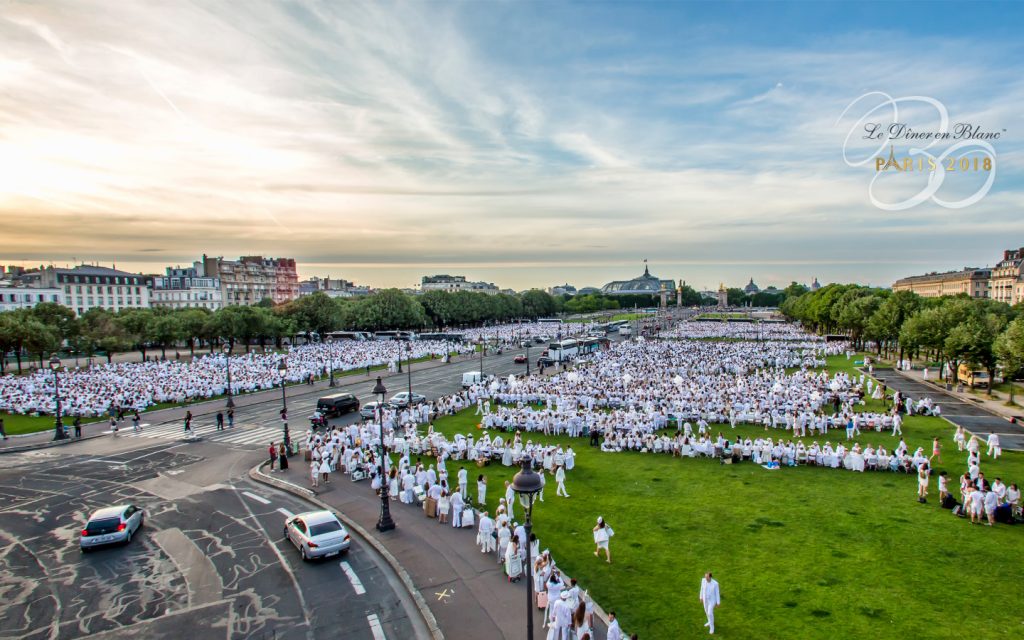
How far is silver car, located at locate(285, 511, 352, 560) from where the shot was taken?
1369 centimetres

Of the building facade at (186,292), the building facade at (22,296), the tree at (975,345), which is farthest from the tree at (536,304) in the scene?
the tree at (975,345)

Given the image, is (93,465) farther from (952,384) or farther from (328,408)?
(952,384)

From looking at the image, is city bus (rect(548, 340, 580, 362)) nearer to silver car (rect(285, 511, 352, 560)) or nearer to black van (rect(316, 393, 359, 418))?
black van (rect(316, 393, 359, 418))

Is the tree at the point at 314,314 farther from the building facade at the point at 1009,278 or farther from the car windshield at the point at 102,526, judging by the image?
the building facade at the point at 1009,278

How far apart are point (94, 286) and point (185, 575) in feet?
411

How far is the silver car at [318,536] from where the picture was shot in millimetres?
13688

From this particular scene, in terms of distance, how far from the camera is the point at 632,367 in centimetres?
4634

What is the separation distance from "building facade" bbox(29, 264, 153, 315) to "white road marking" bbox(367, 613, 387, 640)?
113145mm

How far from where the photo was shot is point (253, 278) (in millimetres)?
152000

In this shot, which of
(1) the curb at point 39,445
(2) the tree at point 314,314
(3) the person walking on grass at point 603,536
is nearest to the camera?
(3) the person walking on grass at point 603,536

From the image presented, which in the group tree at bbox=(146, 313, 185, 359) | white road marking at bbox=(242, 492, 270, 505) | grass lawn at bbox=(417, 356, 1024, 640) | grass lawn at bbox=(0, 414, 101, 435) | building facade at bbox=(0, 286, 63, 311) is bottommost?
grass lawn at bbox=(0, 414, 101, 435)

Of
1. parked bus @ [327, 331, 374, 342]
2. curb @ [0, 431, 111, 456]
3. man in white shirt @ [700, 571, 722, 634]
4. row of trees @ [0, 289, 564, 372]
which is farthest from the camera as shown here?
parked bus @ [327, 331, 374, 342]

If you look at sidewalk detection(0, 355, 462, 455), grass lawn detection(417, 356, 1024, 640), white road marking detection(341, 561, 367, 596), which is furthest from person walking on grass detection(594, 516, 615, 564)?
sidewalk detection(0, 355, 462, 455)

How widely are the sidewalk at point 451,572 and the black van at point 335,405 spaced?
14.0m
